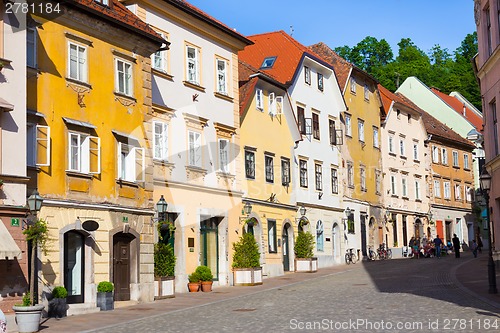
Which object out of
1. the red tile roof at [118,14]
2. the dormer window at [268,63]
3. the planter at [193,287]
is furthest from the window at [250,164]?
the red tile roof at [118,14]

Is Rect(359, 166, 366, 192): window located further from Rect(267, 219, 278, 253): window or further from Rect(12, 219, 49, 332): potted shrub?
Rect(12, 219, 49, 332): potted shrub

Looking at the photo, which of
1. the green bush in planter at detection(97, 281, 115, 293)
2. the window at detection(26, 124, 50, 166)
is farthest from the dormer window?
the window at detection(26, 124, 50, 166)

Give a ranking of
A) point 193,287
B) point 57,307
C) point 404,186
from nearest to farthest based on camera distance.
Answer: point 57,307, point 193,287, point 404,186

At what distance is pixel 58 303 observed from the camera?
21.9 m

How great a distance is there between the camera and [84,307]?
23.2 metres

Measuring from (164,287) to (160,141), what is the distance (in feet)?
18.3

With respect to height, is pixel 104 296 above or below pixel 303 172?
below

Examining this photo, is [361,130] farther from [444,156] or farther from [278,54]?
[444,156]

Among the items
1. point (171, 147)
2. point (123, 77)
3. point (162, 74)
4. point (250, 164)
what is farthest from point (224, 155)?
point (123, 77)

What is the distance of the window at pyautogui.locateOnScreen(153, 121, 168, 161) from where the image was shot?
97.2 feet

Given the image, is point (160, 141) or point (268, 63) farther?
point (268, 63)

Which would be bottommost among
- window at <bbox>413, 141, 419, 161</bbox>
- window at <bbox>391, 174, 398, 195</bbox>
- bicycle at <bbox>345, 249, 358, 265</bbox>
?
bicycle at <bbox>345, 249, 358, 265</bbox>

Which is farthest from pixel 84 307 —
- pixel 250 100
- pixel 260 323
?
pixel 250 100

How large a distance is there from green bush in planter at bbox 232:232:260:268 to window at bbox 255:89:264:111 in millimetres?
7679
